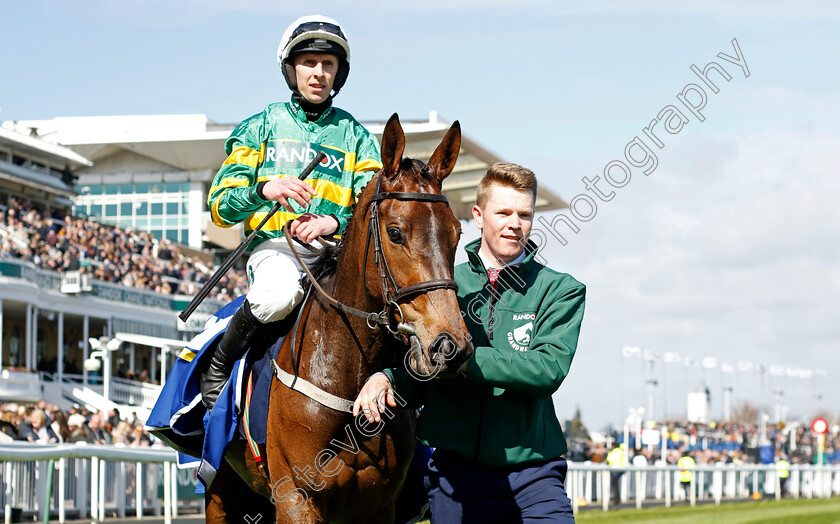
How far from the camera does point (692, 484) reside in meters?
17.4

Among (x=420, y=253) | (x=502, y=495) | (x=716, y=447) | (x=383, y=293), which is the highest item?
(x=420, y=253)

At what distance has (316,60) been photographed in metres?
4.73

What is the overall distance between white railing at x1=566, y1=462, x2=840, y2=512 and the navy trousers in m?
10.6

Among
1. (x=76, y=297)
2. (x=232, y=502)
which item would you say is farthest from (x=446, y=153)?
(x=76, y=297)

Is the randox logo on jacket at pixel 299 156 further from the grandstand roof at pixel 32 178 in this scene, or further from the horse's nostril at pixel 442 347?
the grandstand roof at pixel 32 178

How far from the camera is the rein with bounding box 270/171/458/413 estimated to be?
3400 millimetres

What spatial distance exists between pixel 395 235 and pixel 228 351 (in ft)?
4.49

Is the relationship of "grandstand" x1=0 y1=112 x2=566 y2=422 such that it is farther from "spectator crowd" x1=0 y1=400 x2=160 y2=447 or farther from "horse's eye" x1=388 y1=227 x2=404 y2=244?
"horse's eye" x1=388 y1=227 x2=404 y2=244

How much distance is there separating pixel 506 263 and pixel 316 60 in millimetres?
1546

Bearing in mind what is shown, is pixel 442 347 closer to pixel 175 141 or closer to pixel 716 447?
pixel 716 447

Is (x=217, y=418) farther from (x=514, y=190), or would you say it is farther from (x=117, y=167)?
(x=117, y=167)

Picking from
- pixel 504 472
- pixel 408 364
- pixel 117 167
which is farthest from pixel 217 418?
pixel 117 167

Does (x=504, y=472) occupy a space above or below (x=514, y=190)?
below

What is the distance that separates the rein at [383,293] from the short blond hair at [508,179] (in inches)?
7.2
